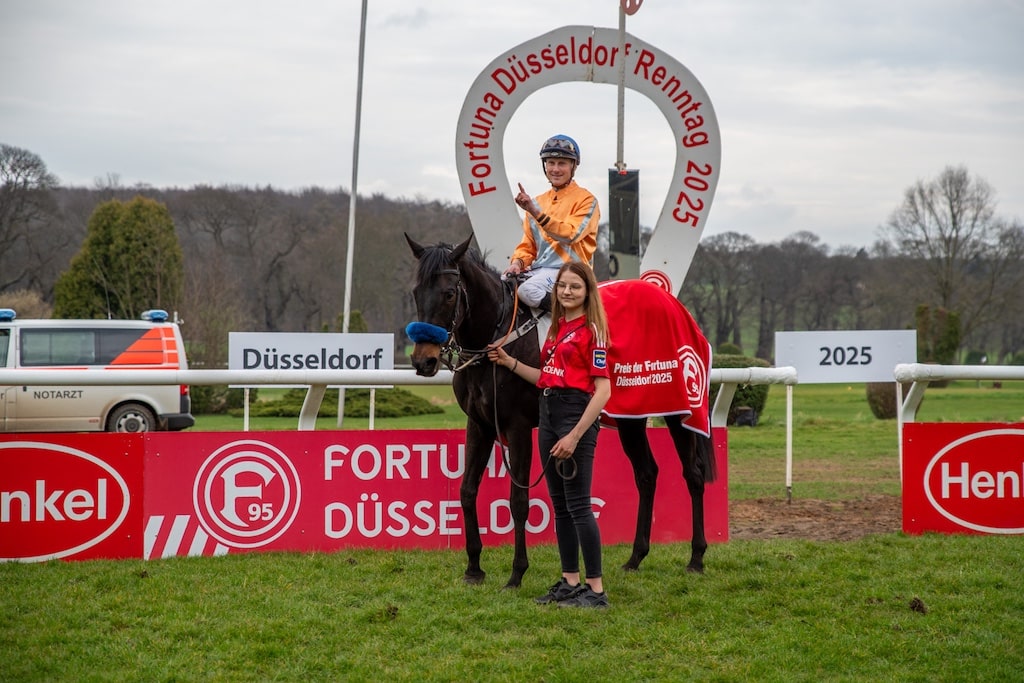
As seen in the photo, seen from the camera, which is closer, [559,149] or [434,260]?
[434,260]

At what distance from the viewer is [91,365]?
15.1m

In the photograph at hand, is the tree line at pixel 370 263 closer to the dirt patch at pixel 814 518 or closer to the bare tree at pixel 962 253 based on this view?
the bare tree at pixel 962 253

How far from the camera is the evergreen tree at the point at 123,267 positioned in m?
33.0

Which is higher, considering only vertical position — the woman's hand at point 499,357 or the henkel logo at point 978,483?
the woman's hand at point 499,357

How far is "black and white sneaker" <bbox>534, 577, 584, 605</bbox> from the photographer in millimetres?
4898

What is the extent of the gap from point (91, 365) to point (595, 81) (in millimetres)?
11303

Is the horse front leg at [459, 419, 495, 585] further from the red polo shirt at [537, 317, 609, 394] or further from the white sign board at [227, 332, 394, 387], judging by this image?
the white sign board at [227, 332, 394, 387]

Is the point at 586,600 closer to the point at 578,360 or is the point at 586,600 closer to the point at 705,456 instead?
the point at 578,360

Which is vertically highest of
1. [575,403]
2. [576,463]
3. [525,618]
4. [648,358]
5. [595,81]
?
[595,81]

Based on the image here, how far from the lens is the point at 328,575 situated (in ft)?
17.9

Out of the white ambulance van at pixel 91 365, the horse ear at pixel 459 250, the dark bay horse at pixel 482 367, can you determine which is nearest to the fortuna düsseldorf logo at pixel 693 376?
the dark bay horse at pixel 482 367

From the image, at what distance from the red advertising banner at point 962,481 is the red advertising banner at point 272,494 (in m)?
1.33

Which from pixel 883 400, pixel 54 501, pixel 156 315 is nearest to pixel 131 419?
pixel 156 315

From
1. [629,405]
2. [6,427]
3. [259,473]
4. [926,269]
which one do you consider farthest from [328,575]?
[926,269]
